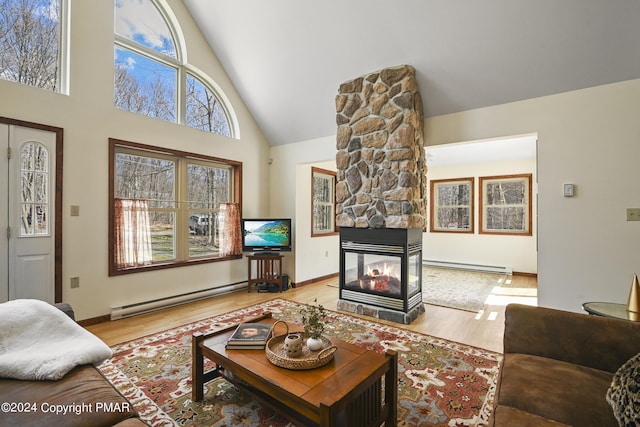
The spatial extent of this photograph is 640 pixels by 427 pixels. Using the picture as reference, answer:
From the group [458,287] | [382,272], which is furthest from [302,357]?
[458,287]

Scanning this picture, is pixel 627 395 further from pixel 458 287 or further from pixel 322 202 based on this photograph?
pixel 322 202

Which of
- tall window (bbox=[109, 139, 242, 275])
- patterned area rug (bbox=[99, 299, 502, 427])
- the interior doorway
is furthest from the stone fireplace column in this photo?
the interior doorway

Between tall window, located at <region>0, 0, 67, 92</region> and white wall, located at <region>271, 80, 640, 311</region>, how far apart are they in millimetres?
4779

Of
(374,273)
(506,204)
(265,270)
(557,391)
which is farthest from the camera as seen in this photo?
(506,204)

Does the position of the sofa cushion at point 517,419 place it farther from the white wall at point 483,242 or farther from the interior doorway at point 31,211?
the white wall at point 483,242

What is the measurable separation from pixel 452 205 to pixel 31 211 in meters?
7.37

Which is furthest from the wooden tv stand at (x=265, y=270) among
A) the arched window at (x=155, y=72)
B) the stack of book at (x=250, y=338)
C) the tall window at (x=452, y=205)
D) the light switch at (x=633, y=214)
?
the tall window at (x=452, y=205)

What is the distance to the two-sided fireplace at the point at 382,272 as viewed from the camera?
12.0 feet

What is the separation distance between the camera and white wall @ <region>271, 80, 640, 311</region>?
9.32 feet

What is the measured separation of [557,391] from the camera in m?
1.40

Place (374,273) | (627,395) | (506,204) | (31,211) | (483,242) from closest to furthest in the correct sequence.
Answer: (627,395)
(31,211)
(374,273)
(506,204)
(483,242)

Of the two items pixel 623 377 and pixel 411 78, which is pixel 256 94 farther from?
pixel 623 377

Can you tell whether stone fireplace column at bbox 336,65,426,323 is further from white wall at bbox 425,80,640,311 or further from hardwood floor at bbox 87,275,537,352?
white wall at bbox 425,80,640,311

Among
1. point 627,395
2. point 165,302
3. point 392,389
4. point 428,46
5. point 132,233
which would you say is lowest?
point 165,302
